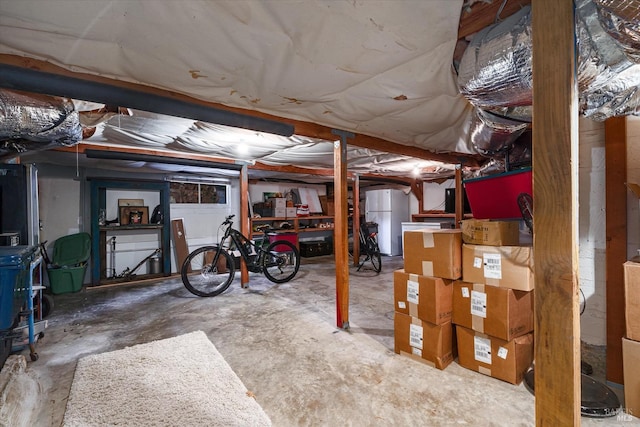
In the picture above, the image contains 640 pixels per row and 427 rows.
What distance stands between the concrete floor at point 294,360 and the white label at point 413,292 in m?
0.44

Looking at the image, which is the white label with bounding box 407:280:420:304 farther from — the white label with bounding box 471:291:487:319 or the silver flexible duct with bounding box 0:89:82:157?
the silver flexible duct with bounding box 0:89:82:157

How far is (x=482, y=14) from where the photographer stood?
115 centimetres

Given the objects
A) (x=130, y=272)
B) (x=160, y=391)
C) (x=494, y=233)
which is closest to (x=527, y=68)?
(x=494, y=233)

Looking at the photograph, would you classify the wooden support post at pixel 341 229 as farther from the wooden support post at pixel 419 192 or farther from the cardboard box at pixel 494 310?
the wooden support post at pixel 419 192

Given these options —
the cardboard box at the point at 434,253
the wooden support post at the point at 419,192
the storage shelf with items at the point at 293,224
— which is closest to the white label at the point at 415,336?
the cardboard box at the point at 434,253

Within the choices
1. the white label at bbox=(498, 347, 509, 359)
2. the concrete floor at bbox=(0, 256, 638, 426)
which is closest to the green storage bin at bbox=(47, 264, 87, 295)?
the concrete floor at bbox=(0, 256, 638, 426)

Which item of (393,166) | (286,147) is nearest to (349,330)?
(286,147)

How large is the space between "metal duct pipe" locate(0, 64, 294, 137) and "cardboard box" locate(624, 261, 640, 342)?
7.53 feet

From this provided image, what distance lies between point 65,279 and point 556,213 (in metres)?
5.31

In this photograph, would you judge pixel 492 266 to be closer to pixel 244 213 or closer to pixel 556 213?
pixel 556 213

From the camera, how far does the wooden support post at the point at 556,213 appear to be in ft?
2.60

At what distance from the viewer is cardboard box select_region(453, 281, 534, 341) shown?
175 centimetres

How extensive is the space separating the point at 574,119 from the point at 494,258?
1.25m

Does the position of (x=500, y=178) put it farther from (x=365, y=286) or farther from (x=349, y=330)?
(x=365, y=286)
